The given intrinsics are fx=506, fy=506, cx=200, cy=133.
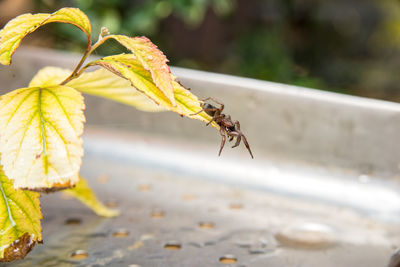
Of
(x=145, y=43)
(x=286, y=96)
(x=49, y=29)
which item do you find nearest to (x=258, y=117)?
(x=286, y=96)

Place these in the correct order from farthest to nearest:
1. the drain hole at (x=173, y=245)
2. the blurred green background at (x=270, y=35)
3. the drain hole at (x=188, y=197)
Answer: the blurred green background at (x=270, y=35) < the drain hole at (x=188, y=197) < the drain hole at (x=173, y=245)

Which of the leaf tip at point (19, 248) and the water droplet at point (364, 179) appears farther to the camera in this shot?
the water droplet at point (364, 179)

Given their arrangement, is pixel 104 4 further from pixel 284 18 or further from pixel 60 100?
pixel 60 100

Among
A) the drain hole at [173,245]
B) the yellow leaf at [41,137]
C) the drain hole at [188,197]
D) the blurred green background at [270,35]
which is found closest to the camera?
the yellow leaf at [41,137]

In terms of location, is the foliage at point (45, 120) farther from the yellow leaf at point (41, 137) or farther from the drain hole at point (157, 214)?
the drain hole at point (157, 214)

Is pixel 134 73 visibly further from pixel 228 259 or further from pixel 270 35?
pixel 270 35

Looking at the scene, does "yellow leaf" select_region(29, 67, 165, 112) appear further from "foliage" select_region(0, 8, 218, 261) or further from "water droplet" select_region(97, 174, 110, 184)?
"water droplet" select_region(97, 174, 110, 184)

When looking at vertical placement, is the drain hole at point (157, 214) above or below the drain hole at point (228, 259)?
above

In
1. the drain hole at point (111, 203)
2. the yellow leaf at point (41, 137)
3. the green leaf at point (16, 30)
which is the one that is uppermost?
the green leaf at point (16, 30)

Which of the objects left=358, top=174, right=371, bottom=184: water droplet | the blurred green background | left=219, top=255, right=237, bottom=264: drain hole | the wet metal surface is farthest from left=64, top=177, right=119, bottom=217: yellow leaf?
the blurred green background

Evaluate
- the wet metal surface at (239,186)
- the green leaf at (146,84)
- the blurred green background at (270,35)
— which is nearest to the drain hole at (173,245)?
the wet metal surface at (239,186)
